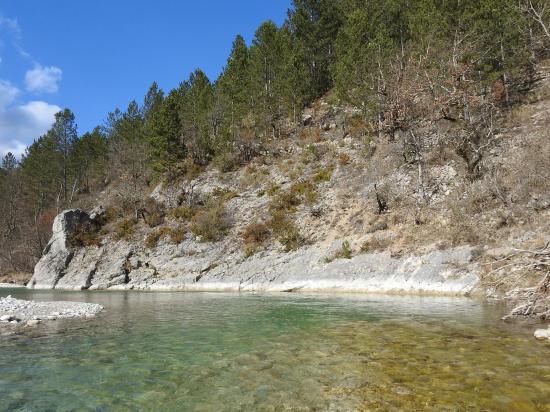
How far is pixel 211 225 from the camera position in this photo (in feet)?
→ 138

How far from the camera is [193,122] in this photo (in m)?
62.4

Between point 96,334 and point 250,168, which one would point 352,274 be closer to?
point 96,334

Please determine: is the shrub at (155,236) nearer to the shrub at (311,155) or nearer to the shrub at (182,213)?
the shrub at (182,213)

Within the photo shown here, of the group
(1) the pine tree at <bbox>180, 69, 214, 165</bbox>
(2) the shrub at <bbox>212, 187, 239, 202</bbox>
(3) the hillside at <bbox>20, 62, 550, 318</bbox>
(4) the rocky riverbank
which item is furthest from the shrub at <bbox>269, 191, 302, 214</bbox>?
(4) the rocky riverbank

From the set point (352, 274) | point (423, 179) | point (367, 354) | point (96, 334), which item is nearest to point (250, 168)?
point (423, 179)

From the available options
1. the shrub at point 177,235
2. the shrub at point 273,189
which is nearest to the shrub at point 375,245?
the shrub at point 273,189

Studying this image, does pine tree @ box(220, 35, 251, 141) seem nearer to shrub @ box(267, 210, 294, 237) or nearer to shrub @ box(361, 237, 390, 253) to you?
shrub @ box(267, 210, 294, 237)

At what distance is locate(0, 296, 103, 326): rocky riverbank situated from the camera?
16047 mm

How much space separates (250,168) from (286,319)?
121ft

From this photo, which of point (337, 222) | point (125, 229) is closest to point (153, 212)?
point (125, 229)

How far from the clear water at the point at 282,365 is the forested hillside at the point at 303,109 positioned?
19.3 metres

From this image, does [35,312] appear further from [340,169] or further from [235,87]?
[235,87]

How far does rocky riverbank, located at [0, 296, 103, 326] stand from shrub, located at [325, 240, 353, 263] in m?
16.8

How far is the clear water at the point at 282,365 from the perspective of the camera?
7.13 m
